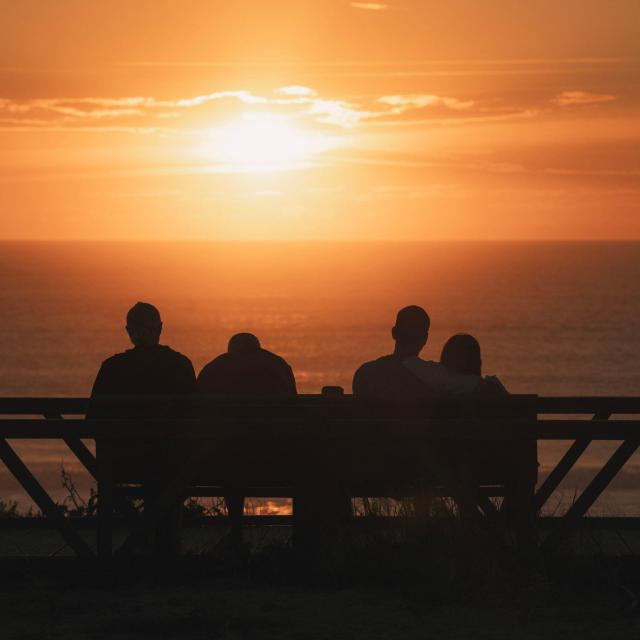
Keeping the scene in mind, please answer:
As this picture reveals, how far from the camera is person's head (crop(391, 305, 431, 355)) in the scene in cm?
773

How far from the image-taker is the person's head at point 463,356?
7.85 metres

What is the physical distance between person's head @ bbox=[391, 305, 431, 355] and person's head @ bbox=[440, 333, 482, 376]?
216mm

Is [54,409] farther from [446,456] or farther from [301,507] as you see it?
[446,456]

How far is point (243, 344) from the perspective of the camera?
28.7 feet

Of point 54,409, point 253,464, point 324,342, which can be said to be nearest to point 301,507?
point 253,464

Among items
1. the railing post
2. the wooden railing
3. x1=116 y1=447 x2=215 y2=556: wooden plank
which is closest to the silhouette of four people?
x1=116 y1=447 x2=215 y2=556: wooden plank

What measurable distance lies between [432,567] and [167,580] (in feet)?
4.73

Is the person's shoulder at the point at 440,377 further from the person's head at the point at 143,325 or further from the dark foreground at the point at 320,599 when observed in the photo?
the person's head at the point at 143,325

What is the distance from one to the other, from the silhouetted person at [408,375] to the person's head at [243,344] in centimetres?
114

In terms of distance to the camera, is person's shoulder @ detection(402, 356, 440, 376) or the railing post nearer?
the railing post

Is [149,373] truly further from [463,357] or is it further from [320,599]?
[463,357]

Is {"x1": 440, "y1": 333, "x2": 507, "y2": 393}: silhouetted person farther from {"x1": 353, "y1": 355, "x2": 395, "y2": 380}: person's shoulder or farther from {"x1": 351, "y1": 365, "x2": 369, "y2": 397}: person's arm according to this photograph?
{"x1": 351, "y1": 365, "x2": 369, "y2": 397}: person's arm

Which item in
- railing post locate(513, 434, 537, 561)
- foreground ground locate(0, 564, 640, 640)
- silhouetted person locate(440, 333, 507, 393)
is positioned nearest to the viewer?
foreground ground locate(0, 564, 640, 640)

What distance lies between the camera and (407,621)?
6.35 meters
